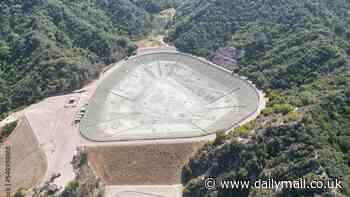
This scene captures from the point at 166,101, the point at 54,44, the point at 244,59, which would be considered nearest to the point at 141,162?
the point at 166,101

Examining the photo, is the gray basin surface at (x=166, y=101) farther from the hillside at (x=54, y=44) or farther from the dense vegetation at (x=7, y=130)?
the dense vegetation at (x=7, y=130)

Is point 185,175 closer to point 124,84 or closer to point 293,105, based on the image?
point 293,105

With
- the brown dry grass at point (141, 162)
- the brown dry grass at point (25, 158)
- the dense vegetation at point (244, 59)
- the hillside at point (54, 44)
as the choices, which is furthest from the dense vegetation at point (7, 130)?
the brown dry grass at point (141, 162)

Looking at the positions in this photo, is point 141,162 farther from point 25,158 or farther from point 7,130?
point 7,130

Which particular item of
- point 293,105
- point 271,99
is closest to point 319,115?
point 293,105

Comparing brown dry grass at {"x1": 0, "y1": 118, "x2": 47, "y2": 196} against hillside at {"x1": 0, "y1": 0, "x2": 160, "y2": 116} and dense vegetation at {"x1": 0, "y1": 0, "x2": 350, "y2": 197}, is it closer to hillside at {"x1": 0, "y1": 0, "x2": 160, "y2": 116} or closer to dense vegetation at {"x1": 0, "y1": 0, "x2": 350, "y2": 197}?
dense vegetation at {"x1": 0, "y1": 0, "x2": 350, "y2": 197}

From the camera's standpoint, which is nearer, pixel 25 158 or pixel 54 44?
pixel 25 158
